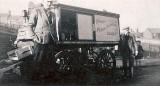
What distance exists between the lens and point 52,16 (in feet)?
27.6

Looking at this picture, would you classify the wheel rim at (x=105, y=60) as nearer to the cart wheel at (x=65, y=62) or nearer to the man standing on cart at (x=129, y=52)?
the man standing on cart at (x=129, y=52)

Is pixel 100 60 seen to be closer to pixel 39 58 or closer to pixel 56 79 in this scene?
pixel 56 79

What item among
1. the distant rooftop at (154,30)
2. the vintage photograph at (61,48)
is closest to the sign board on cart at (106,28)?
the vintage photograph at (61,48)

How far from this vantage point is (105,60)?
11.0 metres

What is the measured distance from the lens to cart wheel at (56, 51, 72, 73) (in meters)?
8.92

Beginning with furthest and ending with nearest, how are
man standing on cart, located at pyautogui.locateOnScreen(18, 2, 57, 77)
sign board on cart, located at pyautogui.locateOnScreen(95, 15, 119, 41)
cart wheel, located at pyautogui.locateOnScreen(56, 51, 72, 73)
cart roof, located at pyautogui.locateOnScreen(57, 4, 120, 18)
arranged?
sign board on cart, located at pyautogui.locateOnScreen(95, 15, 119, 41), cart wheel, located at pyautogui.locateOnScreen(56, 51, 72, 73), cart roof, located at pyautogui.locateOnScreen(57, 4, 120, 18), man standing on cart, located at pyautogui.locateOnScreen(18, 2, 57, 77)

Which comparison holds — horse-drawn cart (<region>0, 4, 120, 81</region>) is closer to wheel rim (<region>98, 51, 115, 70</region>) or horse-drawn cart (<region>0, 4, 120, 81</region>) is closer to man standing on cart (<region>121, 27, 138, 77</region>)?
wheel rim (<region>98, 51, 115, 70</region>)

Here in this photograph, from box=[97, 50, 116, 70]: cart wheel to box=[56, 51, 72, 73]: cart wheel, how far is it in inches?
76.5

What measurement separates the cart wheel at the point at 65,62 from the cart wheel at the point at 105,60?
6.38ft

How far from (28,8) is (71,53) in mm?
2256

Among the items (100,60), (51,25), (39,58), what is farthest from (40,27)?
(100,60)

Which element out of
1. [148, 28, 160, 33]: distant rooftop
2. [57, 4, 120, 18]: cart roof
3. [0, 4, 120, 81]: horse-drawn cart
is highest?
[148, 28, 160, 33]: distant rooftop

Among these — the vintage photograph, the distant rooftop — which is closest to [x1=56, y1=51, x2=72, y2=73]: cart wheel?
the vintage photograph

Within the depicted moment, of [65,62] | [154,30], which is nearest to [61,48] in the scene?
[65,62]
